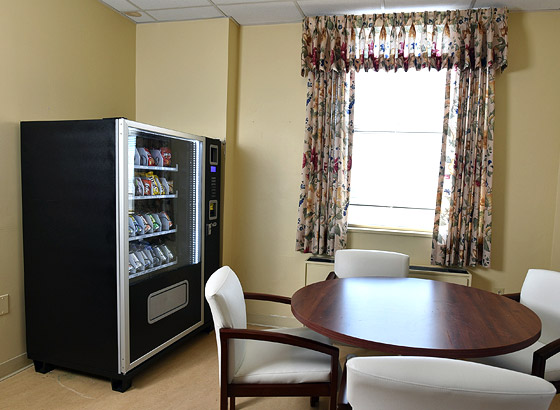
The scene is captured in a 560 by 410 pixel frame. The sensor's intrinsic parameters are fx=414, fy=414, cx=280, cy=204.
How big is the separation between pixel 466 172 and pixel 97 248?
2.89 metres

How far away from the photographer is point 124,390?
2695 mm

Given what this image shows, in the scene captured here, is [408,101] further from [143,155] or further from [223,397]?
[223,397]

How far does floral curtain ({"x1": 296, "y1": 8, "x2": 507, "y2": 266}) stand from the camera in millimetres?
3383

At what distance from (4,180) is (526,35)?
411 cm

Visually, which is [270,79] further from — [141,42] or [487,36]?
[487,36]

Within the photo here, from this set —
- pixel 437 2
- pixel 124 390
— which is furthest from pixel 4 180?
pixel 437 2

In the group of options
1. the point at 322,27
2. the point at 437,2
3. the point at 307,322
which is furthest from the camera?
the point at 322,27

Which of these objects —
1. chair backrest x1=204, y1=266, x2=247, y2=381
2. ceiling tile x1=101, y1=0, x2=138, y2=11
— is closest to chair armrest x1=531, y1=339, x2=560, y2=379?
chair backrest x1=204, y1=266, x2=247, y2=381

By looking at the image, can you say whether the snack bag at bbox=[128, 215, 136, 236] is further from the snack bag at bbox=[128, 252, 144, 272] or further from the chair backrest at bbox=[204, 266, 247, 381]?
the chair backrest at bbox=[204, 266, 247, 381]

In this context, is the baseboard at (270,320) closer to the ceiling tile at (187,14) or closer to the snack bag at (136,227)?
the snack bag at (136,227)

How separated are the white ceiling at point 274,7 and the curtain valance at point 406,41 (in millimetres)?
58

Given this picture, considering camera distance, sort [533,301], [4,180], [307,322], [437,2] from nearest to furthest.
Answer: [307,322]
[533,301]
[4,180]
[437,2]

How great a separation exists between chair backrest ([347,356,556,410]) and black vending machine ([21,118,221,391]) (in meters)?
1.86

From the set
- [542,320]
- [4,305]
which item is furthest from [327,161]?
[4,305]
